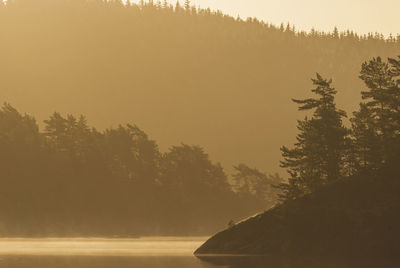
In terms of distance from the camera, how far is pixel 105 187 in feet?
519

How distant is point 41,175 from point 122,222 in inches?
736

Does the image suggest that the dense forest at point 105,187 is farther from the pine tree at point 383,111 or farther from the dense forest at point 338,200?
the pine tree at point 383,111

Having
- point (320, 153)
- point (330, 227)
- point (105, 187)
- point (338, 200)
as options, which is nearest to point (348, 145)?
point (320, 153)

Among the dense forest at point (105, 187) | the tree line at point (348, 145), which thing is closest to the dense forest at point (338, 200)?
the tree line at point (348, 145)

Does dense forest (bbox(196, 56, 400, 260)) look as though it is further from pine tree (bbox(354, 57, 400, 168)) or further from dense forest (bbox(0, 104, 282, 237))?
dense forest (bbox(0, 104, 282, 237))

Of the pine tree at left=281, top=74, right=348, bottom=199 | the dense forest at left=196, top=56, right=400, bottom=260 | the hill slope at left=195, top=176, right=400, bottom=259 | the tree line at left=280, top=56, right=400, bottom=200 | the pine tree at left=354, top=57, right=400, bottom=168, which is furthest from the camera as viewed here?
the pine tree at left=281, top=74, right=348, bottom=199

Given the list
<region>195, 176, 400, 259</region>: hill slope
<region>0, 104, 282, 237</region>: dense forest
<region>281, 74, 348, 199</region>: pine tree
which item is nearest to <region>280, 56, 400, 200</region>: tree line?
<region>281, 74, 348, 199</region>: pine tree

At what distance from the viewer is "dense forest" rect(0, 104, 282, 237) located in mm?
142750

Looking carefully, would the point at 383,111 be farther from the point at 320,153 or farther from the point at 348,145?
the point at 320,153

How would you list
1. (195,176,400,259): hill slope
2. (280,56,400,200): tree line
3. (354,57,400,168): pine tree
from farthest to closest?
(354,57,400,168): pine tree, (280,56,400,200): tree line, (195,176,400,259): hill slope

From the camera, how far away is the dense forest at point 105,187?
142750mm

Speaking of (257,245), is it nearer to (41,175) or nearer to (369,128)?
(369,128)

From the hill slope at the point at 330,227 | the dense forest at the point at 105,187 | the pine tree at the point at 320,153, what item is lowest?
the hill slope at the point at 330,227

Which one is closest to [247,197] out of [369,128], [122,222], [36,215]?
[122,222]
